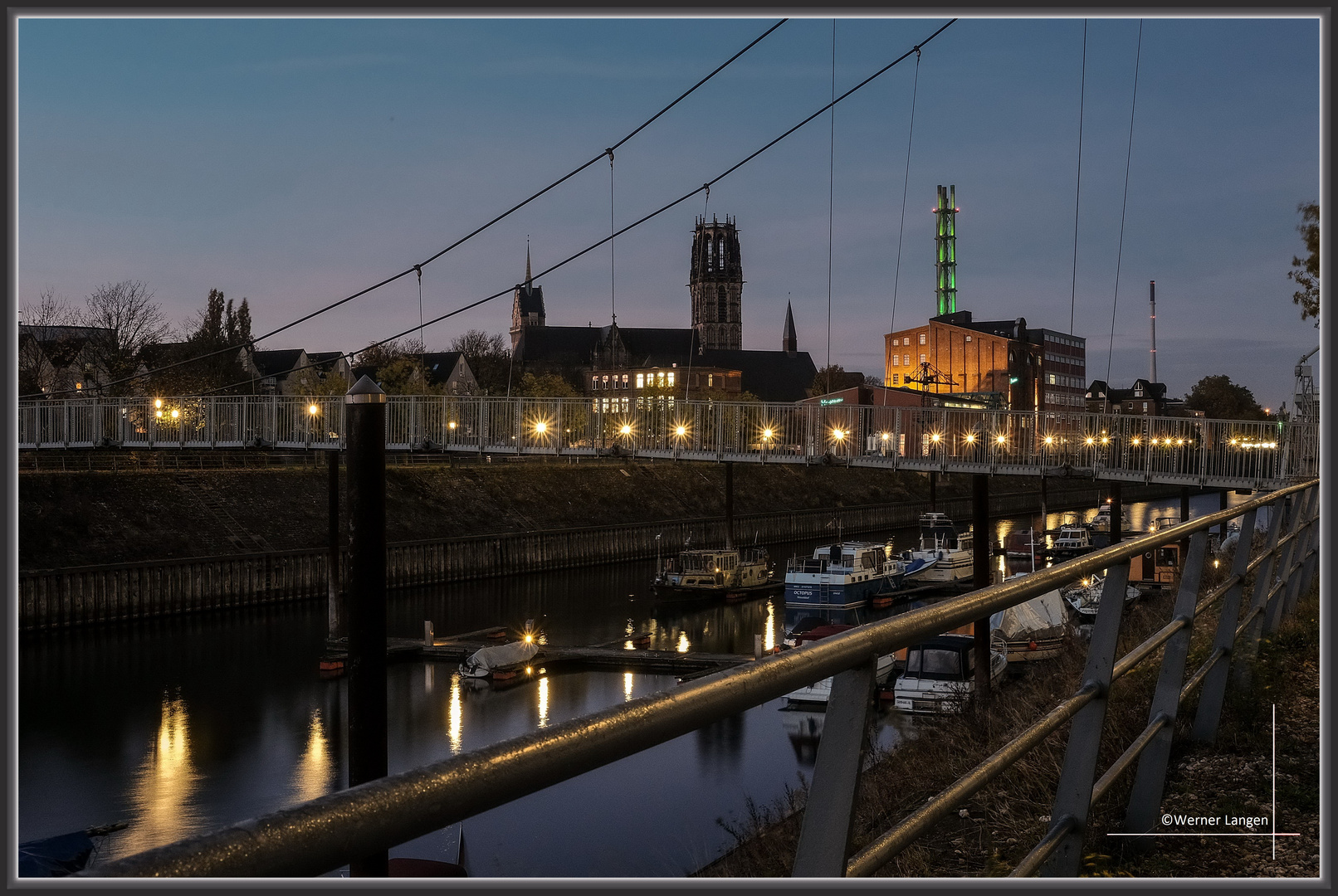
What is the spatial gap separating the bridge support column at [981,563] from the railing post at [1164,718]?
13829 millimetres

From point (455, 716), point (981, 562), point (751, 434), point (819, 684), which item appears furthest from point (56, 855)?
point (751, 434)

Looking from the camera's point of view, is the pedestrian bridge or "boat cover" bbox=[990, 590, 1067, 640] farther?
"boat cover" bbox=[990, 590, 1067, 640]

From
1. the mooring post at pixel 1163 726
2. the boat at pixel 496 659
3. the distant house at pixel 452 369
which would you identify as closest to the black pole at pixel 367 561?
the mooring post at pixel 1163 726

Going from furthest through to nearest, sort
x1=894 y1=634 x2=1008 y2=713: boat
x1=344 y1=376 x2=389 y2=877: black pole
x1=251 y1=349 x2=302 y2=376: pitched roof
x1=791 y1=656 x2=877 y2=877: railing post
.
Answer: x1=251 y1=349 x2=302 y2=376: pitched roof < x1=894 y1=634 x2=1008 y2=713: boat < x1=344 y1=376 x2=389 y2=877: black pole < x1=791 y1=656 x2=877 y2=877: railing post

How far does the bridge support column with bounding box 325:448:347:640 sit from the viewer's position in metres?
28.4

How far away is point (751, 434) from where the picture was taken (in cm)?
2933

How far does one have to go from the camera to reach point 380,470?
339 inches

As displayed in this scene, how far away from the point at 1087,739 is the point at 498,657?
23881 mm

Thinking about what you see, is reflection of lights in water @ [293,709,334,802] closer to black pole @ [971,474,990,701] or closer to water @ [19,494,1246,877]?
water @ [19,494,1246,877]

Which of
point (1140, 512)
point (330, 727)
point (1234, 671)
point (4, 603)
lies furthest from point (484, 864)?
point (1140, 512)

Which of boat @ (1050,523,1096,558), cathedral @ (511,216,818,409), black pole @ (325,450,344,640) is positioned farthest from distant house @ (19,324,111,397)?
cathedral @ (511,216,818,409)

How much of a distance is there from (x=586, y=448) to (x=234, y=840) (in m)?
28.2

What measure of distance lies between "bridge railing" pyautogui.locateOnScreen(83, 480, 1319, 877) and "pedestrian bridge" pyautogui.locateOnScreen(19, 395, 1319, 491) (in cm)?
1532

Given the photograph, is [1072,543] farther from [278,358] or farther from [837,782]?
[278,358]
